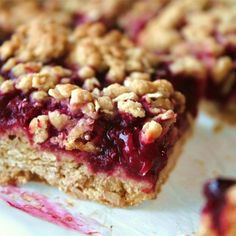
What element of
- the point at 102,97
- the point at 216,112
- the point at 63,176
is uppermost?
the point at 102,97

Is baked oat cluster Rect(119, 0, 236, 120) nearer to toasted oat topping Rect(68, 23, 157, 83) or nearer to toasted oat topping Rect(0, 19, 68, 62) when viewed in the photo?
toasted oat topping Rect(68, 23, 157, 83)

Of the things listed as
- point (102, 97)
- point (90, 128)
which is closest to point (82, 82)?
point (102, 97)

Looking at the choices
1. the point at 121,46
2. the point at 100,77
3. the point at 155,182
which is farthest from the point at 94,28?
the point at 155,182

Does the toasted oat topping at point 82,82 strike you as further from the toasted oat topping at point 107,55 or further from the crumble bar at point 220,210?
the crumble bar at point 220,210

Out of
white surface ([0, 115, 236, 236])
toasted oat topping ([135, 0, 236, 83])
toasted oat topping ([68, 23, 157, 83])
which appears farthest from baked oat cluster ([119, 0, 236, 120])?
white surface ([0, 115, 236, 236])

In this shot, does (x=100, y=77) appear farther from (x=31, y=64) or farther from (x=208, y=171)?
(x=208, y=171)

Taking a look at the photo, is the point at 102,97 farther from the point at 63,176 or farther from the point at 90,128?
the point at 63,176

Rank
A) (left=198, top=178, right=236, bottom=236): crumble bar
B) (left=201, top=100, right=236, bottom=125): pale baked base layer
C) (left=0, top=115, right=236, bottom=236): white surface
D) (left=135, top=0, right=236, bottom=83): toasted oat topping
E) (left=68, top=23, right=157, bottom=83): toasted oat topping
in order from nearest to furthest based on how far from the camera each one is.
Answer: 1. (left=198, top=178, right=236, bottom=236): crumble bar
2. (left=0, top=115, right=236, bottom=236): white surface
3. (left=68, top=23, right=157, bottom=83): toasted oat topping
4. (left=135, top=0, right=236, bottom=83): toasted oat topping
5. (left=201, top=100, right=236, bottom=125): pale baked base layer
